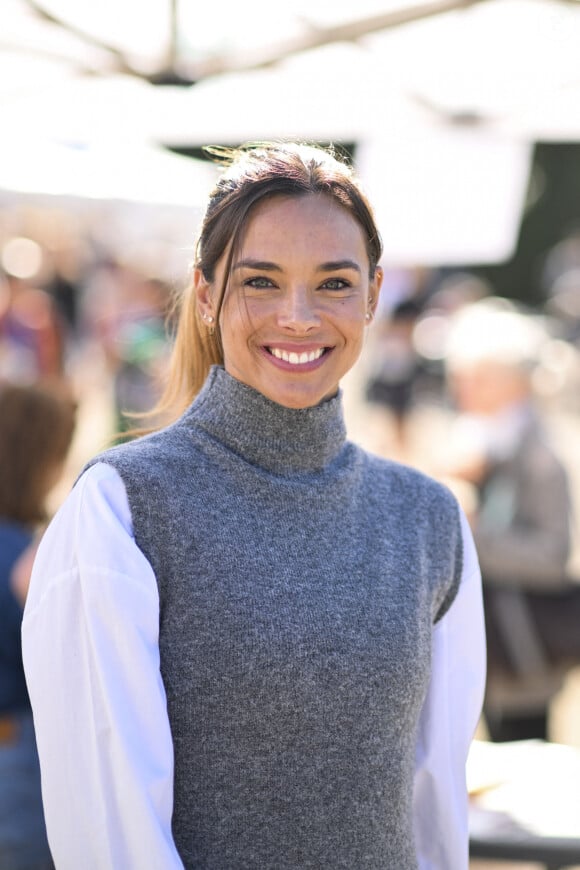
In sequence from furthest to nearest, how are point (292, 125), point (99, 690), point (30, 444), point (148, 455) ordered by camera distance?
point (292, 125) → point (30, 444) → point (148, 455) → point (99, 690)

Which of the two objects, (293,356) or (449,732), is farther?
(449,732)

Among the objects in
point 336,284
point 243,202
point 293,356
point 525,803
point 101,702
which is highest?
point 243,202

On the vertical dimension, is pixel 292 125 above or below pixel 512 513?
above

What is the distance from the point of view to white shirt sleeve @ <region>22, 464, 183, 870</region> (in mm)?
1312

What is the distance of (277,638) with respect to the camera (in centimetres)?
142

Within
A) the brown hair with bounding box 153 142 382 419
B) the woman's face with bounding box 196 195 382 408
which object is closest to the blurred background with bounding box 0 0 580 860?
the brown hair with bounding box 153 142 382 419

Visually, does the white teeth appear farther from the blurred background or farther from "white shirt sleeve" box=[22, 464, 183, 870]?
the blurred background

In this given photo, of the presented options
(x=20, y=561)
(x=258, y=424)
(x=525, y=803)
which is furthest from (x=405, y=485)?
(x=20, y=561)

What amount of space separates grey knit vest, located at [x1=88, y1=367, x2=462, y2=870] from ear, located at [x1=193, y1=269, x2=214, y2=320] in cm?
9

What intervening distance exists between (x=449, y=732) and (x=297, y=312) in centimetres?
73

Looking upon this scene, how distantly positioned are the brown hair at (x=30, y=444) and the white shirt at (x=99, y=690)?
1528 mm

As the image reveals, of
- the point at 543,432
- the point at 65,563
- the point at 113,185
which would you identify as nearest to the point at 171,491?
the point at 65,563

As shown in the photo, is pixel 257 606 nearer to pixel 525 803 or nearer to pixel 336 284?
pixel 336 284

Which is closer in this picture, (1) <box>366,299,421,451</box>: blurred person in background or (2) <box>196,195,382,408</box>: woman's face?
(2) <box>196,195,382,408</box>: woman's face
